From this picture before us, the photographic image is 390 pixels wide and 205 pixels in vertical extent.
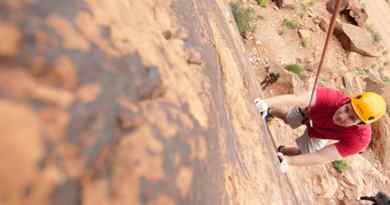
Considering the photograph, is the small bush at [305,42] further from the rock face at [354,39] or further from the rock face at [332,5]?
the rock face at [332,5]

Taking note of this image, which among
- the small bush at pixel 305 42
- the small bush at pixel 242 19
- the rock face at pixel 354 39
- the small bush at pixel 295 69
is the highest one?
the small bush at pixel 242 19

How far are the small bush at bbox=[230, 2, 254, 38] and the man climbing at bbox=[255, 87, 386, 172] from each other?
3585 mm

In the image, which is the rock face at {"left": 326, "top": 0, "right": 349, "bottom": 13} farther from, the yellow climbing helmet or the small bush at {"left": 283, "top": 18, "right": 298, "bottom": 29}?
the yellow climbing helmet

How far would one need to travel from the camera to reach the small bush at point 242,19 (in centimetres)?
751

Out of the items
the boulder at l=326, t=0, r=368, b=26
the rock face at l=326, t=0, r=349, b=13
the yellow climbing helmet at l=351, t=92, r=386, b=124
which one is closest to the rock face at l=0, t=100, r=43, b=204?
the yellow climbing helmet at l=351, t=92, r=386, b=124

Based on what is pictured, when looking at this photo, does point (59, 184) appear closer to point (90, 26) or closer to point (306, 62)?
point (90, 26)

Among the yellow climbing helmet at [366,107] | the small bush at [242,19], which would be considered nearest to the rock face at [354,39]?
the small bush at [242,19]

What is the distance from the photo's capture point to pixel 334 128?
3680 millimetres

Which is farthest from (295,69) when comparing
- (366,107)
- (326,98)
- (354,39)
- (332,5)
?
(366,107)

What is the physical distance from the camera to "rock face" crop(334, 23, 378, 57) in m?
9.49

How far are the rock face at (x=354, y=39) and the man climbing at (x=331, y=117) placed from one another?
593cm

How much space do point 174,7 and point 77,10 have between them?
80 cm

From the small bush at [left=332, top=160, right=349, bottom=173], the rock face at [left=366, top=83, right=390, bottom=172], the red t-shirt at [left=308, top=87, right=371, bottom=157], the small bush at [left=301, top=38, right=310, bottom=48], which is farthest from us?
the small bush at [left=301, top=38, right=310, bottom=48]

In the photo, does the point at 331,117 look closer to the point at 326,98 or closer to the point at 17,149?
the point at 326,98
